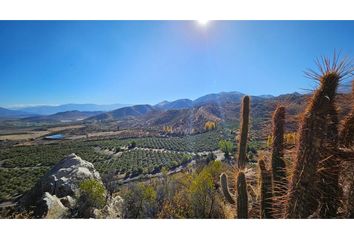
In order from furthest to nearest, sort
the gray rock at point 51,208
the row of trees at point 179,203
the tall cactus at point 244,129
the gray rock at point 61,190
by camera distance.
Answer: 1. the gray rock at point 61,190
2. the gray rock at point 51,208
3. the row of trees at point 179,203
4. the tall cactus at point 244,129

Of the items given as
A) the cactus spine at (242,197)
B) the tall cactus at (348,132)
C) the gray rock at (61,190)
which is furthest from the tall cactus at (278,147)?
the gray rock at (61,190)

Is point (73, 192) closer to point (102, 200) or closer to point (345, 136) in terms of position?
point (102, 200)

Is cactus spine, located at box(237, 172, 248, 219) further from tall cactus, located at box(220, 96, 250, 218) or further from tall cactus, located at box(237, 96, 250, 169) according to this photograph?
tall cactus, located at box(237, 96, 250, 169)

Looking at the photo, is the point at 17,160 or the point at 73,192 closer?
the point at 73,192

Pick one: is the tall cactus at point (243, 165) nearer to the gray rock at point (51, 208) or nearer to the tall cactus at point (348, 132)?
the tall cactus at point (348, 132)

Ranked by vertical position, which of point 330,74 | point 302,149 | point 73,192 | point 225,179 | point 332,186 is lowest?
point 73,192
